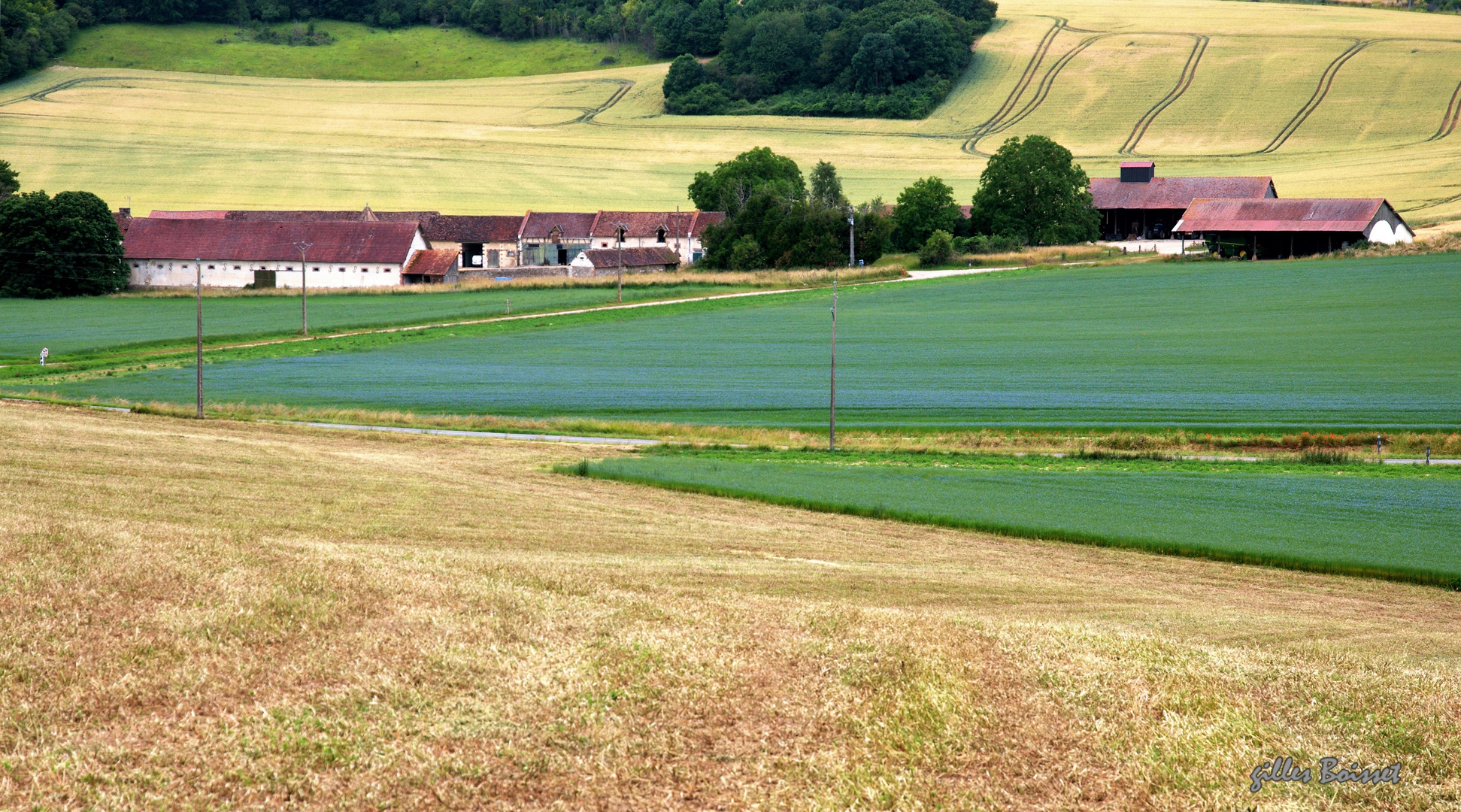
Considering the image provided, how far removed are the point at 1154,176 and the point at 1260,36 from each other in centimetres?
5858

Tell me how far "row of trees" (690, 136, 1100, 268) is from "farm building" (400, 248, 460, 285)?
22933 mm

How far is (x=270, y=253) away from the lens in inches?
4316

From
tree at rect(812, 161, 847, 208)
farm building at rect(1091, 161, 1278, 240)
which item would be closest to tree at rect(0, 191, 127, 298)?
tree at rect(812, 161, 847, 208)

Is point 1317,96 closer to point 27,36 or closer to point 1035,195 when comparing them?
point 1035,195

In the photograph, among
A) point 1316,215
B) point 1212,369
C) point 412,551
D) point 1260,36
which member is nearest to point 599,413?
point 1212,369

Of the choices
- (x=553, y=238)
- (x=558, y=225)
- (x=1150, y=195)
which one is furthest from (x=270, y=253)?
(x=1150, y=195)

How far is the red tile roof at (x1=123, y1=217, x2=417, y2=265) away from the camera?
357 ft

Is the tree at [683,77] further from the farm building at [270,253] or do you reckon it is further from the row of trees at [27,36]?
the row of trees at [27,36]

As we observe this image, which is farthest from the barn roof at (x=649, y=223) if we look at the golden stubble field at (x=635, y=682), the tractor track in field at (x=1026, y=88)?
the golden stubble field at (x=635, y=682)

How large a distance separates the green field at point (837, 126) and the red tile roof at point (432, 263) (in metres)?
26.0

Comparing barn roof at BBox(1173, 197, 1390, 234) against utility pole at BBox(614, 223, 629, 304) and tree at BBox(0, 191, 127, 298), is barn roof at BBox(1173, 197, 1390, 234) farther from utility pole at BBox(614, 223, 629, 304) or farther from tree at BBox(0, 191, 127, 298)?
tree at BBox(0, 191, 127, 298)

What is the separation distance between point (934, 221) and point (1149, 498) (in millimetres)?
84783

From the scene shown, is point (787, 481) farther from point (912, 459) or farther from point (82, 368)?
point (82, 368)

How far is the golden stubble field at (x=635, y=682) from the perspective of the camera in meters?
10.2
